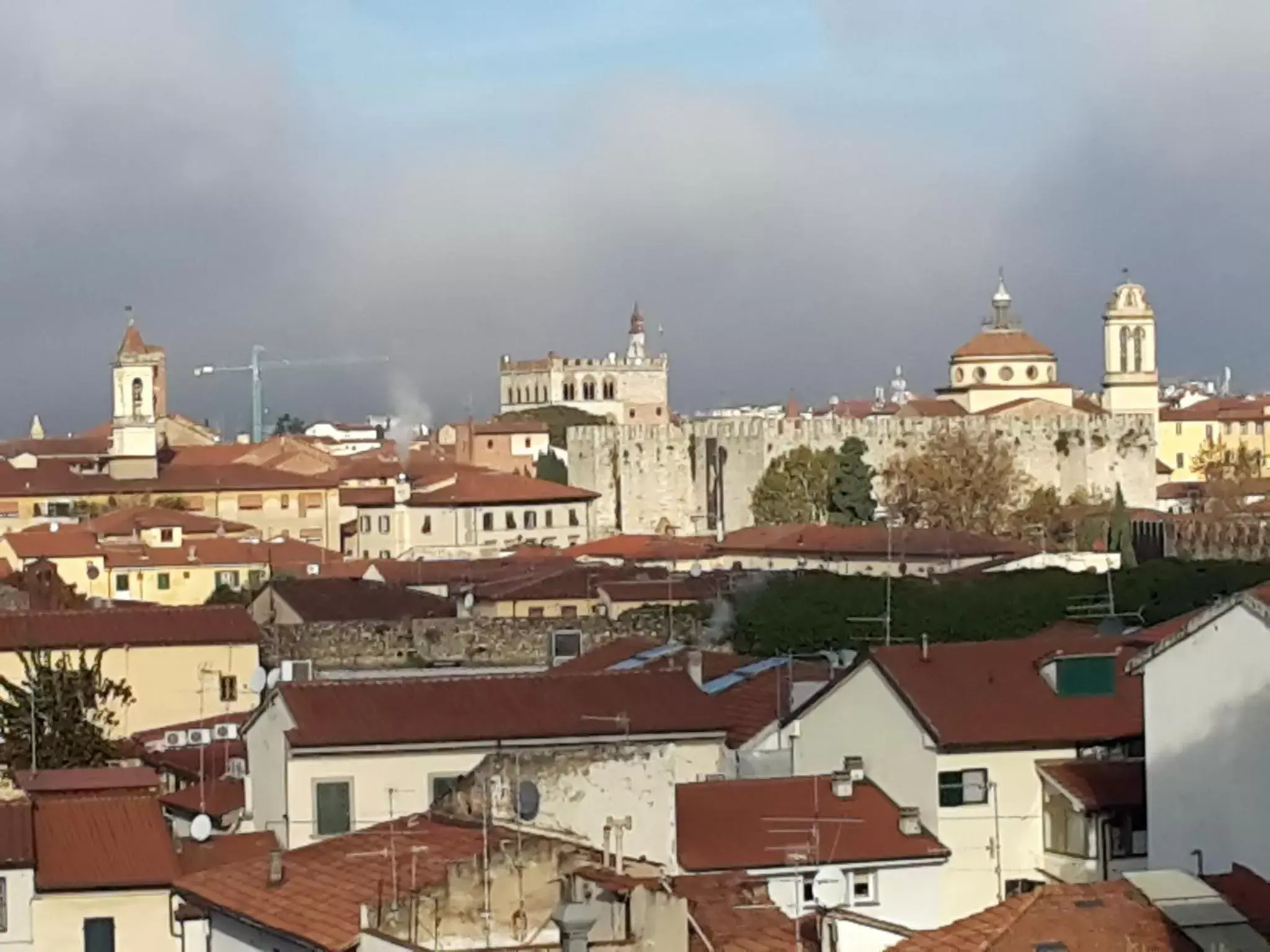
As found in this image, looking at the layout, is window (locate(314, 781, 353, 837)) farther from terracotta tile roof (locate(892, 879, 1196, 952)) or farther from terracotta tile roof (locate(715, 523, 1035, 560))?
terracotta tile roof (locate(715, 523, 1035, 560))

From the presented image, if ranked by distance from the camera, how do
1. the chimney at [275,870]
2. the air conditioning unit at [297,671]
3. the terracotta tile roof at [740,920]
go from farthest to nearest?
the air conditioning unit at [297,671]
the chimney at [275,870]
the terracotta tile roof at [740,920]

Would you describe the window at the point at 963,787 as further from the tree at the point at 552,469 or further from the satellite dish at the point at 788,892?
the tree at the point at 552,469

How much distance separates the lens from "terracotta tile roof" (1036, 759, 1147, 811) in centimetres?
2141

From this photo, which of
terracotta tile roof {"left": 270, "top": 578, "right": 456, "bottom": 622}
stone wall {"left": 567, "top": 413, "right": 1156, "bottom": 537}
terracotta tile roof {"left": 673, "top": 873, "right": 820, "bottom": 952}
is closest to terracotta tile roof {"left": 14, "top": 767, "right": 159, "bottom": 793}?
terracotta tile roof {"left": 673, "top": 873, "right": 820, "bottom": 952}

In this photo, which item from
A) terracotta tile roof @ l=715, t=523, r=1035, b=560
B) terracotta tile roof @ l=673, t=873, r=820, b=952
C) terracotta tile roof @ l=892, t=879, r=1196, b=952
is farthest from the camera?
terracotta tile roof @ l=715, t=523, r=1035, b=560

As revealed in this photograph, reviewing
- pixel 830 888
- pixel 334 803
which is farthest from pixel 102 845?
pixel 830 888

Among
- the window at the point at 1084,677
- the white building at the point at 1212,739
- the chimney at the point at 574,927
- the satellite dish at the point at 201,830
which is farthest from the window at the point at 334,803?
the chimney at the point at 574,927

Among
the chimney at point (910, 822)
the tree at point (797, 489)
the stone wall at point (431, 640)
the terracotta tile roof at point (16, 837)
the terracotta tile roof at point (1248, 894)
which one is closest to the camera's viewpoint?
the terracotta tile roof at point (1248, 894)

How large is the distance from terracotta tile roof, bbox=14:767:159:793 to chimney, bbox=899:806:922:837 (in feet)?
19.5

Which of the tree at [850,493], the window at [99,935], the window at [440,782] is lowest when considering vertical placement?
the window at [99,935]

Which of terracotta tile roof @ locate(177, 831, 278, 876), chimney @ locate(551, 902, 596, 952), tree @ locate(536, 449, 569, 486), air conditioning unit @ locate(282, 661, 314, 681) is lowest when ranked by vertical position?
terracotta tile roof @ locate(177, 831, 278, 876)

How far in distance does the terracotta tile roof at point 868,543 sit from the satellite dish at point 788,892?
38.0 m

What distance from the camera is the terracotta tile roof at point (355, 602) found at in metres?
42.0

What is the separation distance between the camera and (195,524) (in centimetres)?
7112
